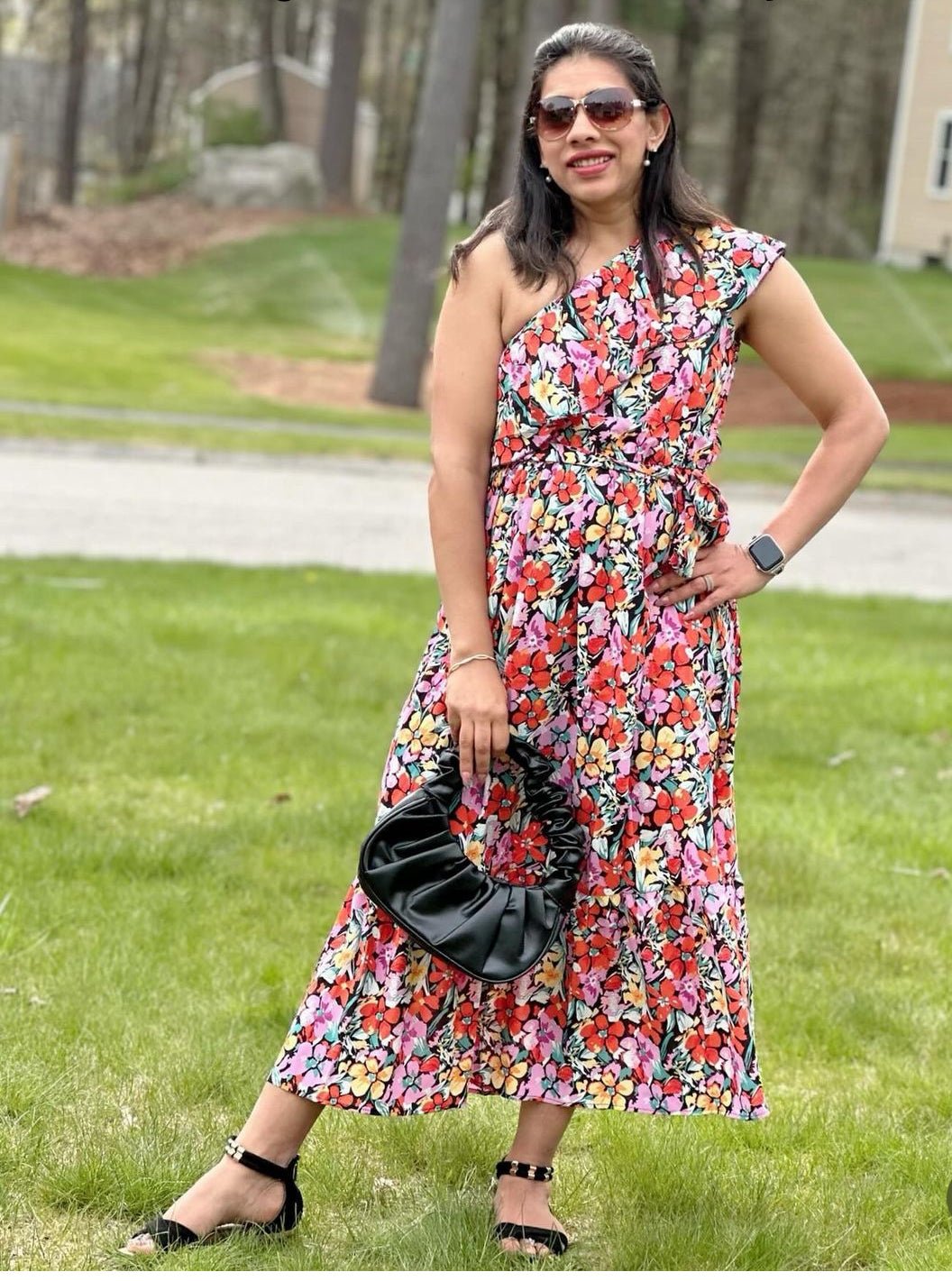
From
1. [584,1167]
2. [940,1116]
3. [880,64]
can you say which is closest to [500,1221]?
[584,1167]

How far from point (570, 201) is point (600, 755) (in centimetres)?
92

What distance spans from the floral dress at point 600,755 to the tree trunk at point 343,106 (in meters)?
37.0

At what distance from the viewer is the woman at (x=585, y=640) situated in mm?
2879

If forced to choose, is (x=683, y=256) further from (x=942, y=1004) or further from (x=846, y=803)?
(x=846, y=803)

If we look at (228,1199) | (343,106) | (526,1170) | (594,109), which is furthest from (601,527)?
(343,106)

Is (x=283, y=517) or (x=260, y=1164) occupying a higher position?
(x=260, y=1164)

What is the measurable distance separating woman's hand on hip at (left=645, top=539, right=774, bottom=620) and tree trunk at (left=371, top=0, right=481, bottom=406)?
19491 millimetres

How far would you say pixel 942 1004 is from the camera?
14.2 ft

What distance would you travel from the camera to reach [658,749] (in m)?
2.93

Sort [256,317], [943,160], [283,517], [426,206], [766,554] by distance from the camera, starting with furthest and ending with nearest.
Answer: [943,160] → [256,317] → [426,206] → [283,517] → [766,554]

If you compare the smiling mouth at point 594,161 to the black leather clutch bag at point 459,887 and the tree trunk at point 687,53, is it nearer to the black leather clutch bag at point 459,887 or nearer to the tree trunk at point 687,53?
the black leather clutch bag at point 459,887

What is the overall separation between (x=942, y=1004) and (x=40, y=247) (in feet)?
107

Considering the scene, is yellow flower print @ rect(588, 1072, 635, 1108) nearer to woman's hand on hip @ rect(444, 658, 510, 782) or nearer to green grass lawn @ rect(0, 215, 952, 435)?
woman's hand on hip @ rect(444, 658, 510, 782)

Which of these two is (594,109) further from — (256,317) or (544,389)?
(256,317)
